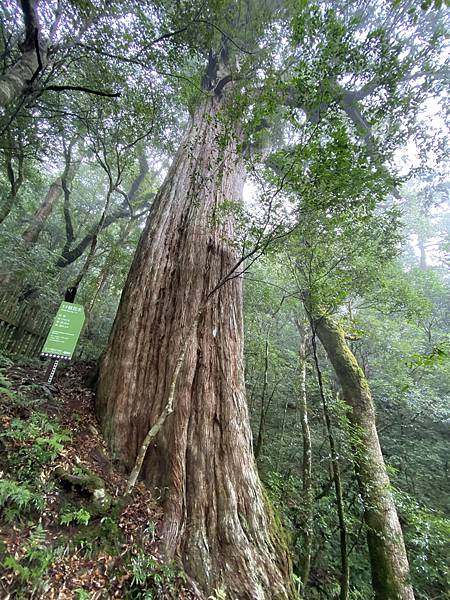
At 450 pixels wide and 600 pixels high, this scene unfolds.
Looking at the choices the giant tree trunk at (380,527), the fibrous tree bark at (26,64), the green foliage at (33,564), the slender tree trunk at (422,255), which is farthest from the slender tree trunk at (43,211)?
the slender tree trunk at (422,255)

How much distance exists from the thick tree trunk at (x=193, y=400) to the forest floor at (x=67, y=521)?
0.23 meters

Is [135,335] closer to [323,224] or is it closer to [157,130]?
[323,224]

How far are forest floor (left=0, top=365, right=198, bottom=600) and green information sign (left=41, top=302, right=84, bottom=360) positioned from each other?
0.59 metres

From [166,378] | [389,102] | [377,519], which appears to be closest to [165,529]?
[166,378]

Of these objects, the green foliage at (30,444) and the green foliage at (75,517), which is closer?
the green foliage at (75,517)

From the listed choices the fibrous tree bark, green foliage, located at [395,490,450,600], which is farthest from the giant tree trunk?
the fibrous tree bark

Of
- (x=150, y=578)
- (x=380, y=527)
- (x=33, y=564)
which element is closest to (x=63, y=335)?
(x=33, y=564)

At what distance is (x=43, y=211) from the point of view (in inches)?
344

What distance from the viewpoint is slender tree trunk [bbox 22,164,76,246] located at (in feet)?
26.7

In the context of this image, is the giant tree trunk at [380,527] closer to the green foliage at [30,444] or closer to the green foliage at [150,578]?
the green foliage at [150,578]

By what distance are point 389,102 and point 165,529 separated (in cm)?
497

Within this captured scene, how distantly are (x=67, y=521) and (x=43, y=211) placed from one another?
937 centimetres

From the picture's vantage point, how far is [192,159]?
4875 millimetres

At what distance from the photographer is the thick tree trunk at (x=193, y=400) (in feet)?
7.41
